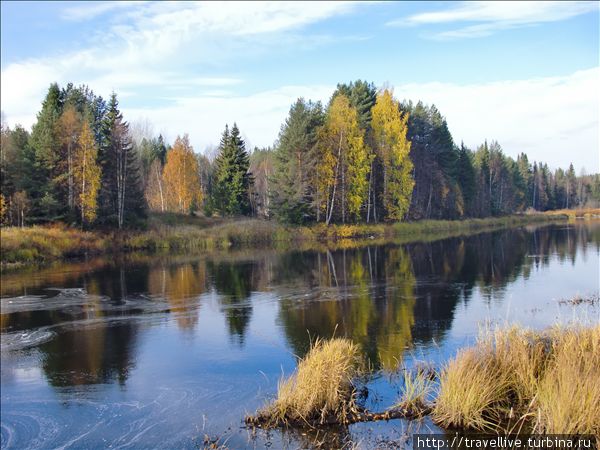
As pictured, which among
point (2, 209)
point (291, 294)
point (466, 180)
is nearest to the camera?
point (291, 294)

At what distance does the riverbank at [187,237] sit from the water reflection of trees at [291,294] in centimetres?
476

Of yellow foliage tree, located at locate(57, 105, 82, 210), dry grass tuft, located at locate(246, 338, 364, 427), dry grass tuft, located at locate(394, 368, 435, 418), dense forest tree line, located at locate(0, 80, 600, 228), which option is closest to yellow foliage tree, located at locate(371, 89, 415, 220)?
dense forest tree line, located at locate(0, 80, 600, 228)

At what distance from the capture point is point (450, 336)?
14.3 meters

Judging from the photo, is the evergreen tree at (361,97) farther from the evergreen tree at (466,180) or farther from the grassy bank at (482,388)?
the grassy bank at (482,388)

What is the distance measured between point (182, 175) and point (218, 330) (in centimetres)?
4220

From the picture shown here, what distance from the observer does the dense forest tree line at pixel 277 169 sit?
39.8 m

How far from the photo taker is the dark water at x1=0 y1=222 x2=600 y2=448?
9.55 meters

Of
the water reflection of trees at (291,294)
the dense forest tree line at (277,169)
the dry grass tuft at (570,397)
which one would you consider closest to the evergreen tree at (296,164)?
the dense forest tree line at (277,169)

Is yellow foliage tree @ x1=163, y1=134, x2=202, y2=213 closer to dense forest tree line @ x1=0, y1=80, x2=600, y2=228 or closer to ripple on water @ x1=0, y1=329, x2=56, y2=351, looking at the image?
dense forest tree line @ x1=0, y1=80, x2=600, y2=228

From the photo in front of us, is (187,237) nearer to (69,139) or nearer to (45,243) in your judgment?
(69,139)

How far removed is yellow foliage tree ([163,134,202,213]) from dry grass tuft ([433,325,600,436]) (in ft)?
161

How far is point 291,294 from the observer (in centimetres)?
2205

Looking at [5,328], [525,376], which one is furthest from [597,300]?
[5,328]

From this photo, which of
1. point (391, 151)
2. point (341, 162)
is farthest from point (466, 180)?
point (341, 162)
